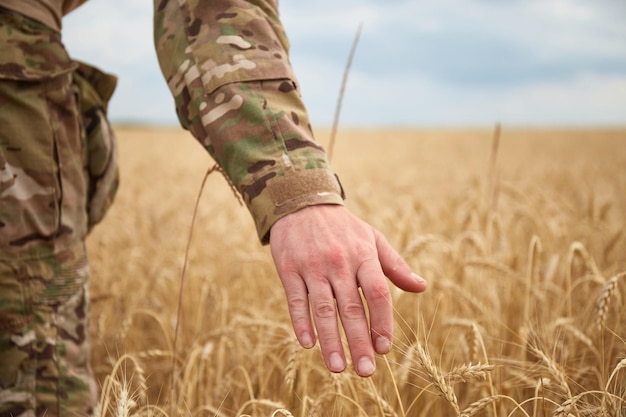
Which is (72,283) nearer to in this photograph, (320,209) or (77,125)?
(77,125)

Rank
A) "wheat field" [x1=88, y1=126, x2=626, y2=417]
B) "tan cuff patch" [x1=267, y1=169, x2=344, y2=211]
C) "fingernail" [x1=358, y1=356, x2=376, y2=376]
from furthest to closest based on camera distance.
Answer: "wheat field" [x1=88, y1=126, x2=626, y2=417] < "tan cuff patch" [x1=267, y1=169, x2=344, y2=211] < "fingernail" [x1=358, y1=356, x2=376, y2=376]

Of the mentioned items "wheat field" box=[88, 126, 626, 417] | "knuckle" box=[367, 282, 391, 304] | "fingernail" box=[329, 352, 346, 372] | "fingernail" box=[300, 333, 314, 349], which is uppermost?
"knuckle" box=[367, 282, 391, 304]

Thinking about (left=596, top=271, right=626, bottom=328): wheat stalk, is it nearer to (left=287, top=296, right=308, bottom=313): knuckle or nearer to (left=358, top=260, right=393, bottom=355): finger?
(left=358, top=260, right=393, bottom=355): finger

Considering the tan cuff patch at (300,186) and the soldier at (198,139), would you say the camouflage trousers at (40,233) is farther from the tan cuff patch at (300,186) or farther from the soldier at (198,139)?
the tan cuff patch at (300,186)

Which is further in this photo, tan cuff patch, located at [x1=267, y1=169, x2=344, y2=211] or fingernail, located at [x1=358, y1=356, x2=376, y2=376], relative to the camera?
tan cuff patch, located at [x1=267, y1=169, x2=344, y2=211]

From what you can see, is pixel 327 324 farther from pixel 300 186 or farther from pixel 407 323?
pixel 407 323

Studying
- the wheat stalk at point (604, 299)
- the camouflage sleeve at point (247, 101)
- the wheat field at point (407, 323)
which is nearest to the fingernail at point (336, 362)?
the wheat field at point (407, 323)

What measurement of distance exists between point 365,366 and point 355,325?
0.19 feet

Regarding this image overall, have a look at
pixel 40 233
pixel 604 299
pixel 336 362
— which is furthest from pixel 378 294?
pixel 40 233

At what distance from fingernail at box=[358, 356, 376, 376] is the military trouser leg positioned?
747mm

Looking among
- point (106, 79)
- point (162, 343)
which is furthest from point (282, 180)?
point (162, 343)

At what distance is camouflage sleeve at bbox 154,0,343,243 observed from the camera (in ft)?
2.95

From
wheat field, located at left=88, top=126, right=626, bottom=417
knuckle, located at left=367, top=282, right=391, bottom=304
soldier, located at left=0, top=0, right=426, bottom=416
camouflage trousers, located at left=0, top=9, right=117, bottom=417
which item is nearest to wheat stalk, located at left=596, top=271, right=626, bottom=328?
wheat field, located at left=88, top=126, right=626, bottom=417

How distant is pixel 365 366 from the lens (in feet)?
2.37
